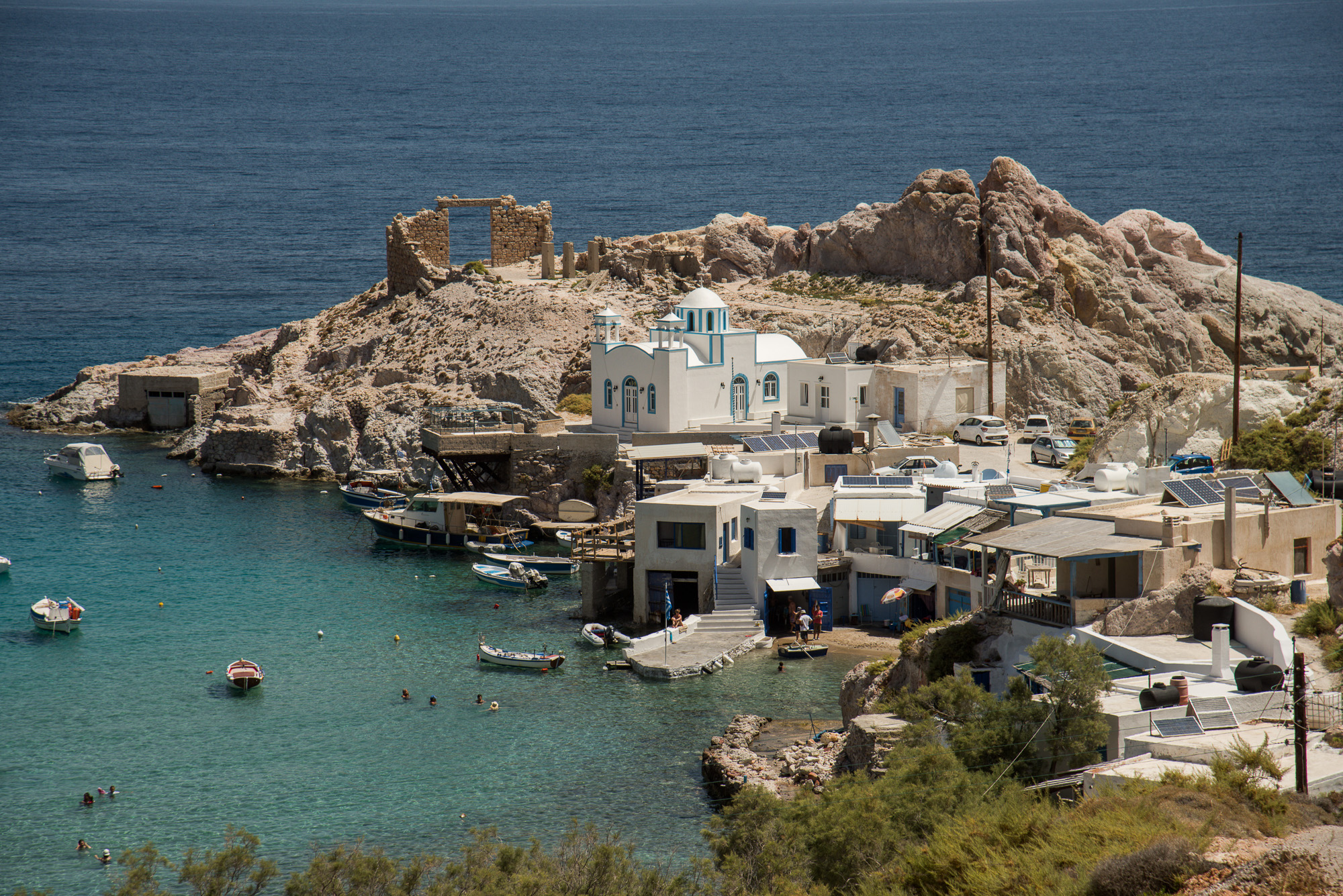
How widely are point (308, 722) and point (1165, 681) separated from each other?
73.3 ft

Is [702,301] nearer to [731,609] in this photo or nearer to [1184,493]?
[731,609]

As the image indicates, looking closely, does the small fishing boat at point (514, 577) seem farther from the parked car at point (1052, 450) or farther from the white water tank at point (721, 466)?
the parked car at point (1052, 450)

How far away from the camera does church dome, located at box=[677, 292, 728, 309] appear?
67.2 m

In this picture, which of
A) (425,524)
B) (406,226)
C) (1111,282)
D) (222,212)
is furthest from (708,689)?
(222,212)

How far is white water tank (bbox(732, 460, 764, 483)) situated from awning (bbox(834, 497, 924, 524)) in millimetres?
4228

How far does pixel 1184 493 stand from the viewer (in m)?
37.8

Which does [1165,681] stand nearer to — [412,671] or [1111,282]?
[412,671]

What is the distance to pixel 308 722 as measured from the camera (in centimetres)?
4084

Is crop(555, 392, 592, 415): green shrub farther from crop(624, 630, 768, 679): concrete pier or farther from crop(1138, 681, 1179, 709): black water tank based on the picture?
crop(1138, 681, 1179, 709): black water tank

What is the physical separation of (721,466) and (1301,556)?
22.5 m

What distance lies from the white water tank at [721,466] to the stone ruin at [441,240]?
33.2 metres

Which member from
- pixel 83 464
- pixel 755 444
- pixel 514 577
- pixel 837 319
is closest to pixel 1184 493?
pixel 755 444

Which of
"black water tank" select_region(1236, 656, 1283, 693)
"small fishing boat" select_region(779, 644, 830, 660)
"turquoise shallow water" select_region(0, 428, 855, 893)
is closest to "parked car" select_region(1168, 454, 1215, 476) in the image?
"small fishing boat" select_region(779, 644, 830, 660)

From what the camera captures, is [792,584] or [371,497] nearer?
[792,584]
